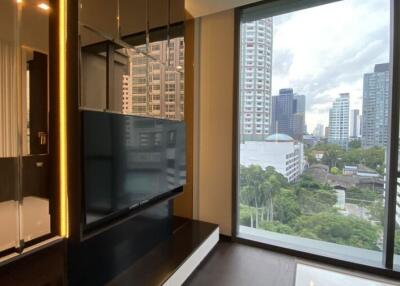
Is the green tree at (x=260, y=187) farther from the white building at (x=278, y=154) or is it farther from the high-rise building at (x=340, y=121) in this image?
the high-rise building at (x=340, y=121)

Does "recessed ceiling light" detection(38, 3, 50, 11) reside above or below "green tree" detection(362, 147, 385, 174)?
above

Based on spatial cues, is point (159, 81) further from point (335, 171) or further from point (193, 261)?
point (335, 171)

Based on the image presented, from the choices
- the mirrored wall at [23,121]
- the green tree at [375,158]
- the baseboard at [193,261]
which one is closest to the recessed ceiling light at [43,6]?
the mirrored wall at [23,121]

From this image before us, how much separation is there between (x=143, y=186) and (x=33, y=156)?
781 mm

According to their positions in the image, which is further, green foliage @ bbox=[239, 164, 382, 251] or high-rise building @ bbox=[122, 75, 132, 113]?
green foliage @ bbox=[239, 164, 382, 251]

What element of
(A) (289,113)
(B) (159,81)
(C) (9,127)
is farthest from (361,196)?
(C) (9,127)

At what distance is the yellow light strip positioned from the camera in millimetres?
1481

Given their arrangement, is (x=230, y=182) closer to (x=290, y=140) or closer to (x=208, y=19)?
(x=290, y=140)

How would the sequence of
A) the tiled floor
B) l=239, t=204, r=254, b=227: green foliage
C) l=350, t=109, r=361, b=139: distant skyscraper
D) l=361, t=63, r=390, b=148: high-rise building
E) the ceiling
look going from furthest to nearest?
l=239, t=204, r=254, b=227: green foliage → the ceiling → l=350, t=109, r=361, b=139: distant skyscraper → l=361, t=63, r=390, b=148: high-rise building → the tiled floor

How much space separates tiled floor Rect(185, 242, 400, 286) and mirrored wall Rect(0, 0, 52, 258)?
144 cm

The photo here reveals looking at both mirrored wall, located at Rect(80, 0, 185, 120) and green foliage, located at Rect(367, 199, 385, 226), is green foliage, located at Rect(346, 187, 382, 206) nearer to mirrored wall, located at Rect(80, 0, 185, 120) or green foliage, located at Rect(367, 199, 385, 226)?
green foliage, located at Rect(367, 199, 385, 226)

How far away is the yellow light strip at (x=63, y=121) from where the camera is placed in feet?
4.86

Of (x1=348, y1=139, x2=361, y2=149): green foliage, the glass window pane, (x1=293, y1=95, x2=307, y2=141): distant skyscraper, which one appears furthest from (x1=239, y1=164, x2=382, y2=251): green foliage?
the glass window pane

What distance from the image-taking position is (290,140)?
9.50 feet
